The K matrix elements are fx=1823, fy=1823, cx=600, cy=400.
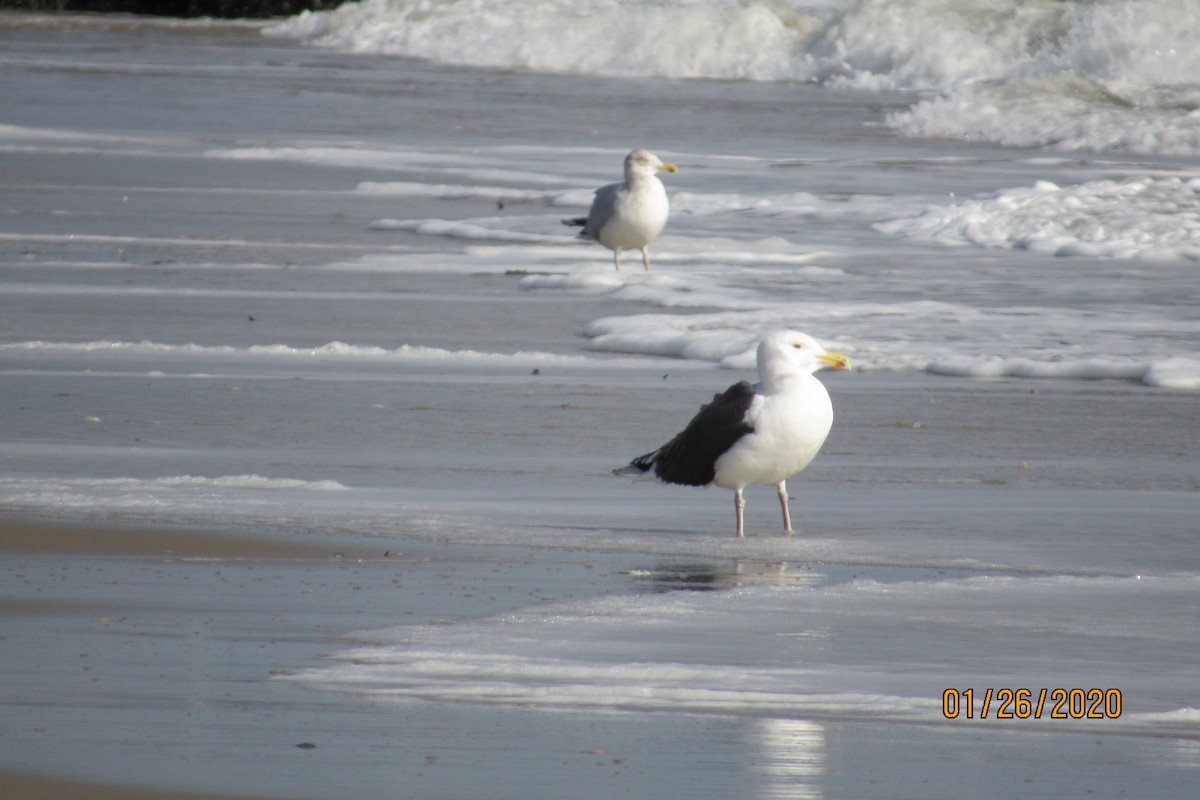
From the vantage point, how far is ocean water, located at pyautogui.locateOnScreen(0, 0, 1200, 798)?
14.4 ft

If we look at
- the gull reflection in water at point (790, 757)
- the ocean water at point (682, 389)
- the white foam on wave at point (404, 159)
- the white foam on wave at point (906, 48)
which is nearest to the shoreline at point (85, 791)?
the ocean water at point (682, 389)

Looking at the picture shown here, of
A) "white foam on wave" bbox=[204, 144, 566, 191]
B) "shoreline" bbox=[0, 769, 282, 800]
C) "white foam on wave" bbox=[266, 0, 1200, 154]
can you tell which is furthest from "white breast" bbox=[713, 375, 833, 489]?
"white foam on wave" bbox=[266, 0, 1200, 154]

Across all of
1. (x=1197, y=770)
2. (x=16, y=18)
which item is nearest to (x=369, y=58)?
(x=16, y=18)

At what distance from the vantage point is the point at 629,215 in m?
13.0

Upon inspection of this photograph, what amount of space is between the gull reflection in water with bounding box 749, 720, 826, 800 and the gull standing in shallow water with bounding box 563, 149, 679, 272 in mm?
9009

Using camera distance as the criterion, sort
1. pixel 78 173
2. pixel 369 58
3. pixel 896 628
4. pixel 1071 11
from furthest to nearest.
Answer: pixel 369 58
pixel 1071 11
pixel 78 173
pixel 896 628

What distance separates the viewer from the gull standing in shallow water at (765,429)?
6039mm

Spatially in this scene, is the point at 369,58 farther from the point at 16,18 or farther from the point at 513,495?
the point at 513,495

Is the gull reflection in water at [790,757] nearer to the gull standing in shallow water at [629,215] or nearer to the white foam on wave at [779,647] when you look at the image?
the white foam on wave at [779,647]

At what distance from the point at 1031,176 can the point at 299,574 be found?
14233 millimetres

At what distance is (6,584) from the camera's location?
5117 millimetres

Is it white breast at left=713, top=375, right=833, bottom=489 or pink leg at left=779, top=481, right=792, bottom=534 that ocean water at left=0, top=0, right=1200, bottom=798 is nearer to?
pink leg at left=779, top=481, right=792, bottom=534
